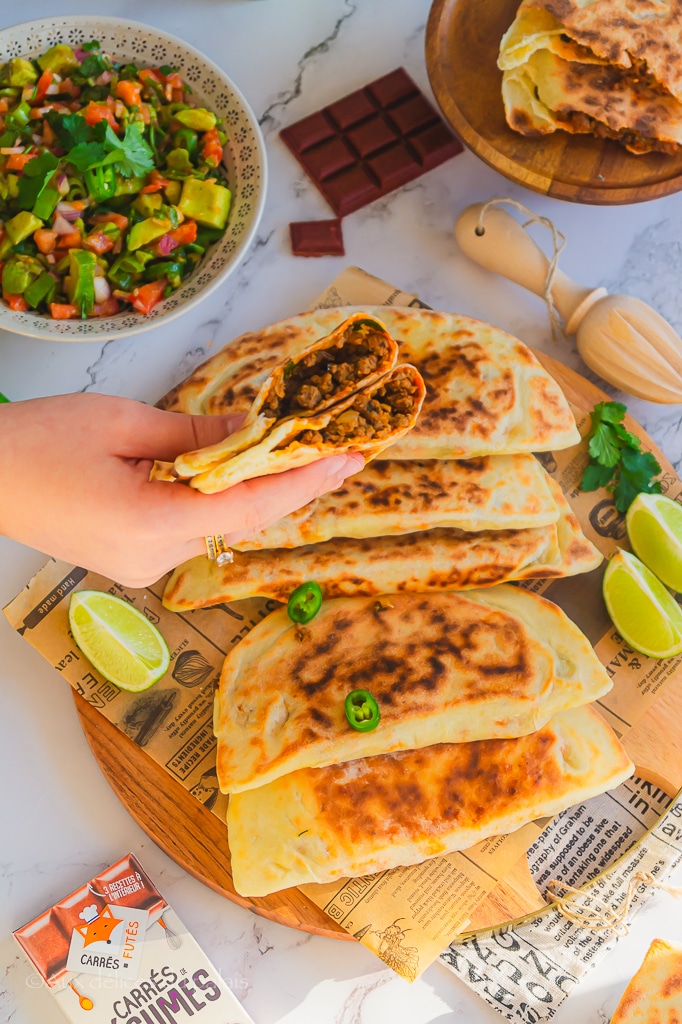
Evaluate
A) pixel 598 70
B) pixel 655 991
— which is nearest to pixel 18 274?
pixel 598 70

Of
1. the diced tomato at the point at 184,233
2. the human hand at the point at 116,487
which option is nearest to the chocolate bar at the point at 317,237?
the diced tomato at the point at 184,233

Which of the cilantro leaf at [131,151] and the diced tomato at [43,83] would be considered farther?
the diced tomato at [43,83]

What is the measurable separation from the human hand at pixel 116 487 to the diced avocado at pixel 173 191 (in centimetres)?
113

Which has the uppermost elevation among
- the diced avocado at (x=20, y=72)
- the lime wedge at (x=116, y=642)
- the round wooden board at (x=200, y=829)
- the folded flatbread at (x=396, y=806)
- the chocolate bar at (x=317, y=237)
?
the diced avocado at (x=20, y=72)

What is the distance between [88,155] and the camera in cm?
297

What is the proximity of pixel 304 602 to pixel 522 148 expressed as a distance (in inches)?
79.4

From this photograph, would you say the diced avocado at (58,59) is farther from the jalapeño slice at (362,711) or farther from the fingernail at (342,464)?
the jalapeño slice at (362,711)

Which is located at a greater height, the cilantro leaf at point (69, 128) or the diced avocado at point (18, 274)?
the cilantro leaf at point (69, 128)

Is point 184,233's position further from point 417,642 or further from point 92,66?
point 417,642

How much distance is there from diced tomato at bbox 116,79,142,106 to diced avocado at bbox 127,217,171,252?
471mm

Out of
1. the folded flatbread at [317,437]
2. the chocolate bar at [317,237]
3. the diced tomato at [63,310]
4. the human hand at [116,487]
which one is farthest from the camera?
the chocolate bar at [317,237]

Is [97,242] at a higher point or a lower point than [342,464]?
higher

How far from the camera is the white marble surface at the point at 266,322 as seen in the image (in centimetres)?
319

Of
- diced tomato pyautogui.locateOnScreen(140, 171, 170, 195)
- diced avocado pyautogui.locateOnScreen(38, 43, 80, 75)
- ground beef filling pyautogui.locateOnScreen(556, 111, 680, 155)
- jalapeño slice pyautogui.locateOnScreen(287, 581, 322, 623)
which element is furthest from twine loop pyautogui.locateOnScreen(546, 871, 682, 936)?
diced avocado pyautogui.locateOnScreen(38, 43, 80, 75)
